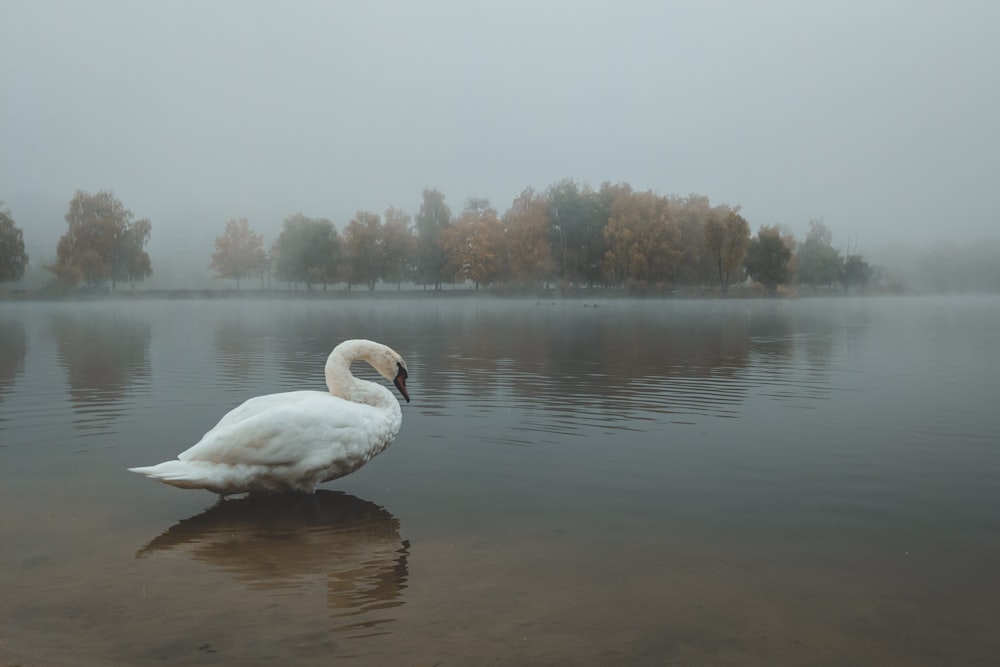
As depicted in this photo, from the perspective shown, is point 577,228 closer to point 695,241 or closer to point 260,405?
point 695,241

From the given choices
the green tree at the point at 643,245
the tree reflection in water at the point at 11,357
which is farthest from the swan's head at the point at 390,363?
the green tree at the point at 643,245

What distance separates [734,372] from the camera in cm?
2038

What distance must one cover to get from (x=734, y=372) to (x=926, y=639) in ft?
51.4

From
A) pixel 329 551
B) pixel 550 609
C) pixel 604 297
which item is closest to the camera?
pixel 550 609

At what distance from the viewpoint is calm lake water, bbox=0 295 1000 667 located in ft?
16.6

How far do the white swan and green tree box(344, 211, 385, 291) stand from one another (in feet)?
388

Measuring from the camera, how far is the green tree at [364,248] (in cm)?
12462

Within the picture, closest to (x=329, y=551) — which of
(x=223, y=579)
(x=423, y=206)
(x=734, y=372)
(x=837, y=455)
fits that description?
(x=223, y=579)

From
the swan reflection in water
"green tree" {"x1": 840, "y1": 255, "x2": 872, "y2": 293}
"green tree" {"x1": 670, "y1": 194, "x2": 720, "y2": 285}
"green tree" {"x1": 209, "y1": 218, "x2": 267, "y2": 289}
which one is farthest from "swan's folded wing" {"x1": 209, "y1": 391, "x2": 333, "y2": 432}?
"green tree" {"x1": 840, "y1": 255, "x2": 872, "y2": 293}

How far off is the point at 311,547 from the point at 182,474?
63.2 inches

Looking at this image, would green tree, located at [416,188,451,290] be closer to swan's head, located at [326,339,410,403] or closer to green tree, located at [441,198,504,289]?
green tree, located at [441,198,504,289]

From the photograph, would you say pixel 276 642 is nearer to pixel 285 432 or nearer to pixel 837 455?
pixel 285 432

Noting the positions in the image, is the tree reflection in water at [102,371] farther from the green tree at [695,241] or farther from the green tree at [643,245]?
the green tree at [695,241]

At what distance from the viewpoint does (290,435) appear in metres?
7.84
